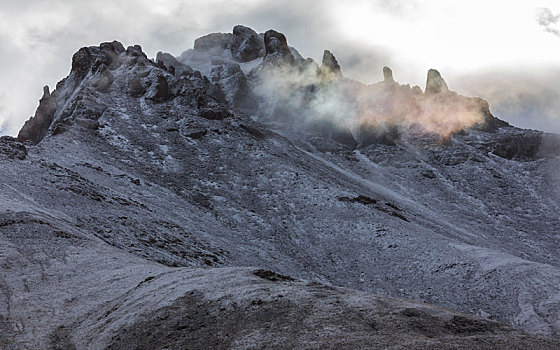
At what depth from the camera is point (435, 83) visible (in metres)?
132

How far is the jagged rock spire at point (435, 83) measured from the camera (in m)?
130

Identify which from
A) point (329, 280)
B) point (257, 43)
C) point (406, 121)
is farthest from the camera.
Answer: point (257, 43)

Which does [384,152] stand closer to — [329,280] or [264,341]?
[329,280]

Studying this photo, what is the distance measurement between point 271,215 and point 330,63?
90.2 meters

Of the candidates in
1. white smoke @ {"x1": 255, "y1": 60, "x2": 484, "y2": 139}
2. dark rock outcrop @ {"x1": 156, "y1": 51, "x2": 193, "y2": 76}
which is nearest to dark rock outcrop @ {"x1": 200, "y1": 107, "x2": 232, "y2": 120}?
white smoke @ {"x1": 255, "y1": 60, "x2": 484, "y2": 139}

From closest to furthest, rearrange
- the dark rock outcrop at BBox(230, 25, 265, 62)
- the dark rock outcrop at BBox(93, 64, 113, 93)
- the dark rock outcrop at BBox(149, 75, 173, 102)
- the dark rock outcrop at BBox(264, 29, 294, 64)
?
the dark rock outcrop at BBox(93, 64, 113, 93) < the dark rock outcrop at BBox(149, 75, 173, 102) < the dark rock outcrop at BBox(264, 29, 294, 64) < the dark rock outcrop at BBox(230, 25, 265, 62)

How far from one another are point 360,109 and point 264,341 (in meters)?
110

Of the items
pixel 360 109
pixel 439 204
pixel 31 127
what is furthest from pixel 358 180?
pixel 31 127

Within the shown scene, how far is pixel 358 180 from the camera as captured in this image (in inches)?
2995

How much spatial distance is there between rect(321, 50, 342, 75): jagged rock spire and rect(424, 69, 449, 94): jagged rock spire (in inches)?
990

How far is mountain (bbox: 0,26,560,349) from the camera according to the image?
14.6 m

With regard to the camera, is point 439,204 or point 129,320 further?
point 439,204

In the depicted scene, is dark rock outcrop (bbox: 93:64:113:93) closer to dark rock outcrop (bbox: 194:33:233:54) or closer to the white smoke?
the white smoke

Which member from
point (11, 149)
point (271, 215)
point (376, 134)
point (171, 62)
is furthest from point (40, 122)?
point (376, 134)
